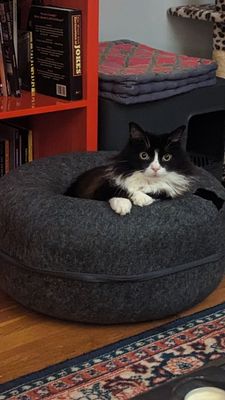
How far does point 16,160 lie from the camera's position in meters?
2.24

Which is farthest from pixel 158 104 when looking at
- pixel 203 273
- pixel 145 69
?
pixel 203 273

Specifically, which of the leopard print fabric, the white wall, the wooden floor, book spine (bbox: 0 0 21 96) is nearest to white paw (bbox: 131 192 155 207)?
the wooden floor

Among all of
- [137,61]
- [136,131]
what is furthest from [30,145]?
[136,131]

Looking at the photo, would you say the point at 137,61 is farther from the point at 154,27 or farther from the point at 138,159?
the point at 138,159

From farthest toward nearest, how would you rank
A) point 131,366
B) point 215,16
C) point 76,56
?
point 215,16, point 76,56, point 131,366

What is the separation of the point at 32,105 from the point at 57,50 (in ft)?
0.61

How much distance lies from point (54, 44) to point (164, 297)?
34.2 inches

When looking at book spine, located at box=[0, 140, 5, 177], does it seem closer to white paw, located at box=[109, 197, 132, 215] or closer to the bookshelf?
the bookshelf

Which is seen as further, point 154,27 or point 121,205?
point 154,27

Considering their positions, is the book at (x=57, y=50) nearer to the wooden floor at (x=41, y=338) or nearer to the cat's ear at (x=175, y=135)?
the cat's ear at (x=175, y=135)

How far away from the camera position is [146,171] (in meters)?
1.65

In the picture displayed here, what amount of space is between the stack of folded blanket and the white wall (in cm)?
19

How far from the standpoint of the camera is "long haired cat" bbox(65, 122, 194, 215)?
1.65 meters

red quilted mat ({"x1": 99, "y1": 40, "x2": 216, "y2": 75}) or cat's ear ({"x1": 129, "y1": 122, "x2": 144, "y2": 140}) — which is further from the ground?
red quilted mat ({"x1": 99, "y1": 40, "x2": 216, "y2": 75})
